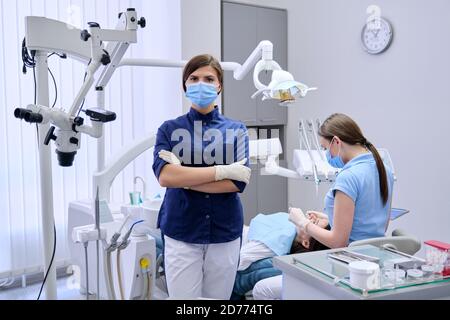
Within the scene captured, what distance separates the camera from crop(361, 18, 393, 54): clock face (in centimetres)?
317

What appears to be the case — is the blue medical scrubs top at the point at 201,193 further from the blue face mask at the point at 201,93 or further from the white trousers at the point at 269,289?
the white trousers at the point at 269,289

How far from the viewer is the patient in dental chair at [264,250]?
213cm

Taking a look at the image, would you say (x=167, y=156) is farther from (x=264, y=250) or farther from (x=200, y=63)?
(x=264, y=250)

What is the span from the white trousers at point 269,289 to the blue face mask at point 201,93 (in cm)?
81

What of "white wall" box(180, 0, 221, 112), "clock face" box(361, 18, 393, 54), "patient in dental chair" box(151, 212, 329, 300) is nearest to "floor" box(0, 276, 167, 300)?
"patient in dental chair" box(151, 212, 329, 300)

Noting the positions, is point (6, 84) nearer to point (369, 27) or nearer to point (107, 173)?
point (107, 173)

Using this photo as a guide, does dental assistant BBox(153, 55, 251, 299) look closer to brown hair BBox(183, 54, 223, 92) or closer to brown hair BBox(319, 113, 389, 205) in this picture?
brown hair BBox(183, 54, 223, 92)

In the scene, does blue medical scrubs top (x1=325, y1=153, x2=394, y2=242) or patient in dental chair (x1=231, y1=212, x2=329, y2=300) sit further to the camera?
patient in dental chair (x1=231, y1=212, x2=329, y2=300)

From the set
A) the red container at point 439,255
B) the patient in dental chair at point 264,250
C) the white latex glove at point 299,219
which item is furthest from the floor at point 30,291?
the red container at point 439,255

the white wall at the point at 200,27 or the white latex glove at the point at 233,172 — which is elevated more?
the white wall at the point at 200,27

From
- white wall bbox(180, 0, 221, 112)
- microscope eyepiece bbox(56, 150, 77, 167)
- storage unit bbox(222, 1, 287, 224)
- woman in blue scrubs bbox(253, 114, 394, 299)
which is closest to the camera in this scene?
microscope eyepiece bbox(56, 150, 77, 167)

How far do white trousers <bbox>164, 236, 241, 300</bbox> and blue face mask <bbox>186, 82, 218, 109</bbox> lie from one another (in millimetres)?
481

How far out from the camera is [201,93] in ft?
5.20
